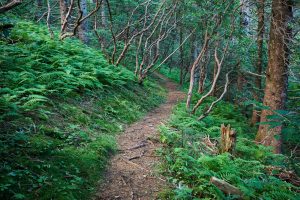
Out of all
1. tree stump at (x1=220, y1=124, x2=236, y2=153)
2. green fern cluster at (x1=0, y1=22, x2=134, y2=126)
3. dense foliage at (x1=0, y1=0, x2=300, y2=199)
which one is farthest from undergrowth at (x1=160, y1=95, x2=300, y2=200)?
green fern cluster at (x1=0, y1=22, x2=134, y2=126)

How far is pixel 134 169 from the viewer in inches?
211

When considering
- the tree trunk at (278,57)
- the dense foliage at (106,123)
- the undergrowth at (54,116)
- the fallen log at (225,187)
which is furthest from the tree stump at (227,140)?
the undergrowth at (54,116)

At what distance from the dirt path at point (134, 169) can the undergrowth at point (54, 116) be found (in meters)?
0.24

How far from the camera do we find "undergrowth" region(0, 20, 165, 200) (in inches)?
154

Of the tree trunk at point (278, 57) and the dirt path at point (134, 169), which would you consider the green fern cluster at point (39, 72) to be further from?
the tree trunk at point (278, 57)

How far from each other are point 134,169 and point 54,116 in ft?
7.12

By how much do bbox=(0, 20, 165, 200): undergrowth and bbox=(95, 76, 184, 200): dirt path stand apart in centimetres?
24

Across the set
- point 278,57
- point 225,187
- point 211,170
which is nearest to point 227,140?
point 211,170

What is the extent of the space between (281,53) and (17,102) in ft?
21.4

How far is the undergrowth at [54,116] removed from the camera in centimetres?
391

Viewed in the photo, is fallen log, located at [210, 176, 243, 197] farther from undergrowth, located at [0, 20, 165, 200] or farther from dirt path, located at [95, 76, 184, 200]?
undergrowth, located at [0, 20, 165, 200]

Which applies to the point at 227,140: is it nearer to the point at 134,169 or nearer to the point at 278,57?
→ the point at 134,169

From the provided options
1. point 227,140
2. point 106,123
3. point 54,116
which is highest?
point 227,140

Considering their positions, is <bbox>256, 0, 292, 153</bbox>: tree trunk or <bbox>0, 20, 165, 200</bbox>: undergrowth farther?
<bbox>256, 0, 292, 153</bbox>: tree trunk
